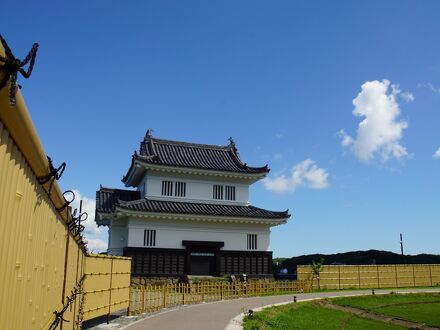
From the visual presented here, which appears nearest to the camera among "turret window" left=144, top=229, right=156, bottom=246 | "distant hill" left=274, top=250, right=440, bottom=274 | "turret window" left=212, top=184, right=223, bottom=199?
"turret window" left=144, top=229, right=156, bottom=246

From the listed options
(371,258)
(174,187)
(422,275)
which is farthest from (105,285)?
(371,258)

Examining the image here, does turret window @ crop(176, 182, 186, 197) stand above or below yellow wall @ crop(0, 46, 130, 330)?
above

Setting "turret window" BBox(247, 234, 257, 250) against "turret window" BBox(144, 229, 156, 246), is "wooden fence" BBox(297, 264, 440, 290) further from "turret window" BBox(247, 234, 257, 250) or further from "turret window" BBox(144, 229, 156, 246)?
"turret window" BBox(144, 229, 156, 246)

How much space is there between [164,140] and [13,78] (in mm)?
36219

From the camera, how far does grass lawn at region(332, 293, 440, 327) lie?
76.3ft

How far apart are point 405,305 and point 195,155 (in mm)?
20037

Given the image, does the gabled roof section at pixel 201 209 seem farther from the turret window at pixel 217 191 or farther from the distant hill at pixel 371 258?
the distant hill at pixel 371 258

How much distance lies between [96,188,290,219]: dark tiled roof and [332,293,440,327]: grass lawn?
1015 cm

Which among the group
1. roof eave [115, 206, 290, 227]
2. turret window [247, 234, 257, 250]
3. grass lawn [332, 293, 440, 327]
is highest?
roof eave [115, 206, 290, 227]

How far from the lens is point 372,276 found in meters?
34.3

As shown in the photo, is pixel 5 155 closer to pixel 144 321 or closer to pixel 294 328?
pixel 144 321

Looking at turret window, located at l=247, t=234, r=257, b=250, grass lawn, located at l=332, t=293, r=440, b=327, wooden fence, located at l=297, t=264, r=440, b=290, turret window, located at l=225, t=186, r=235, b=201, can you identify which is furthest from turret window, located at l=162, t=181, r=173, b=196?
grass lawn, located at l=332, t=293, r=440, b=327

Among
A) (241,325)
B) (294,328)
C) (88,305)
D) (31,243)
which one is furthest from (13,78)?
(294,328)

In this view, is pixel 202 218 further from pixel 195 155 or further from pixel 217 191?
pixel 195 155
